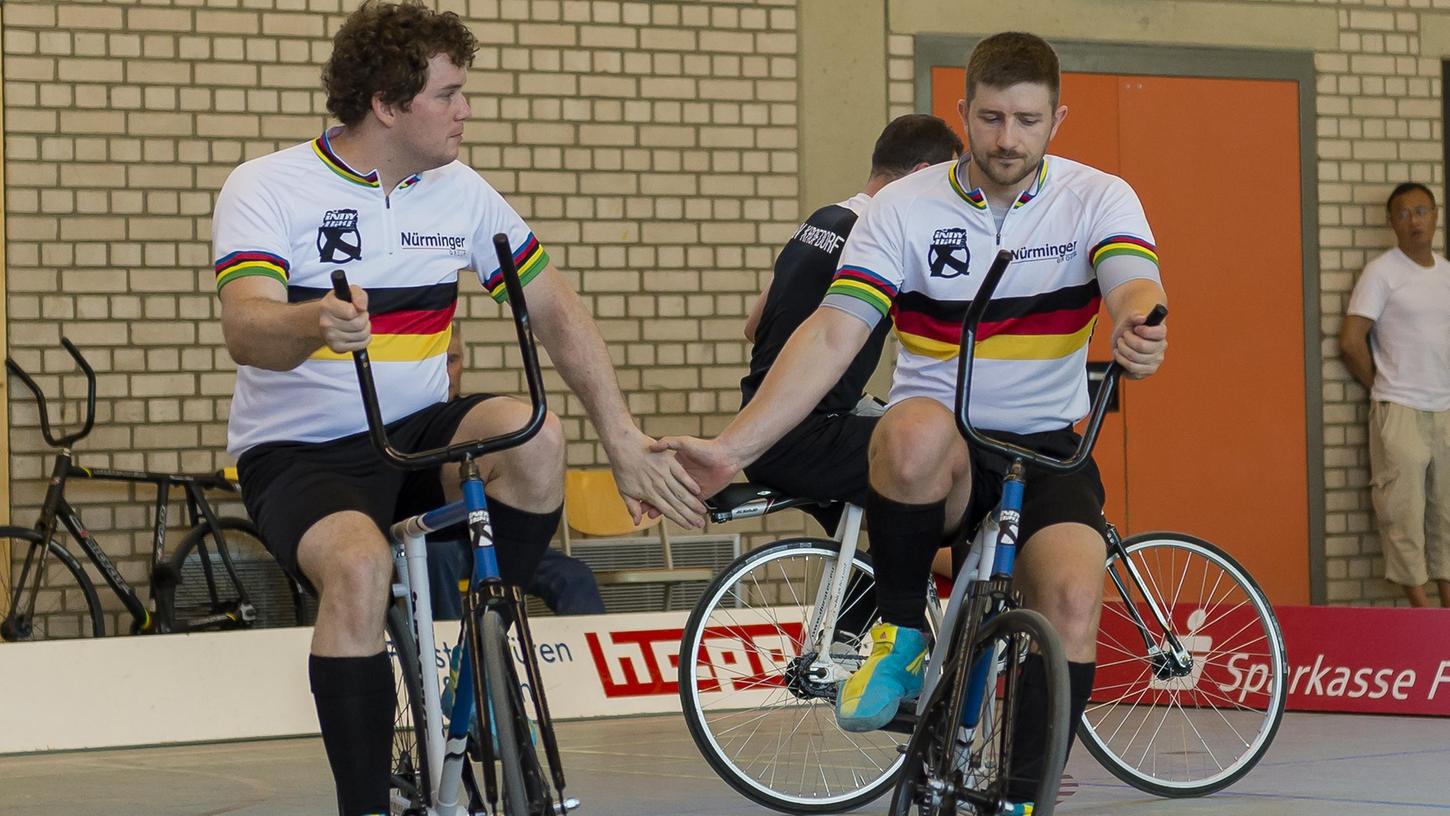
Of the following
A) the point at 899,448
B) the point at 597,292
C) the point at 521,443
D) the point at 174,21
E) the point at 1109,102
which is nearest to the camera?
the point at 521,443

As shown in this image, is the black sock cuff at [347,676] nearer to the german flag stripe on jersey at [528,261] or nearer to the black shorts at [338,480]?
the black shorts at [338,480]

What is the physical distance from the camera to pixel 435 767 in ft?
10.9

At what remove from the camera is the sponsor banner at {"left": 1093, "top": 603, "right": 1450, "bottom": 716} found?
5730mm

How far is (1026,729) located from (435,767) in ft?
3.33

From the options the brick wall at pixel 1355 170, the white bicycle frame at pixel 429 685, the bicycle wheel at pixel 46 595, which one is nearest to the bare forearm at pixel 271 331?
the white bicycle frame at pixel 429 685

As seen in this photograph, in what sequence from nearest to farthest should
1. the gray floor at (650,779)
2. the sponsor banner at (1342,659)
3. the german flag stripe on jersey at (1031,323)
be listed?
the german flag stripe on jersey at (1031,323) < the gray floor at (650,779) < the sponsor banner at (1342,659)

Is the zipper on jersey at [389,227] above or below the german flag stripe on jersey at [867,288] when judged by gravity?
above

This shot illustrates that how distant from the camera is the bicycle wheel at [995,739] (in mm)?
3062

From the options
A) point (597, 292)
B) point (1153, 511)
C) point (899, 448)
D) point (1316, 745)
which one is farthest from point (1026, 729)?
point (1153, 511)

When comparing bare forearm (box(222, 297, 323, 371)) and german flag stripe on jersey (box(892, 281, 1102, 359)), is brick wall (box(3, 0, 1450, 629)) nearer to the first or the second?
german flag stripe on jersey (box(892, 281, 1102, 359))

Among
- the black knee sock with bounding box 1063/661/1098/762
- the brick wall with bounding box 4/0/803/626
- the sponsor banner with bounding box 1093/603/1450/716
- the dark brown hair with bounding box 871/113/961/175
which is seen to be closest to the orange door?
the brick wall with bounding box 4/0/803/626

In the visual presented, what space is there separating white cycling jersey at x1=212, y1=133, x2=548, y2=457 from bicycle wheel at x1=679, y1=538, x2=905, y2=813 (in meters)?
1.28

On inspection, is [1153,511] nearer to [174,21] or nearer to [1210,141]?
[1210,141]

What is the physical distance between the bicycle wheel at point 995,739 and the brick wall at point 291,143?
508 cm
